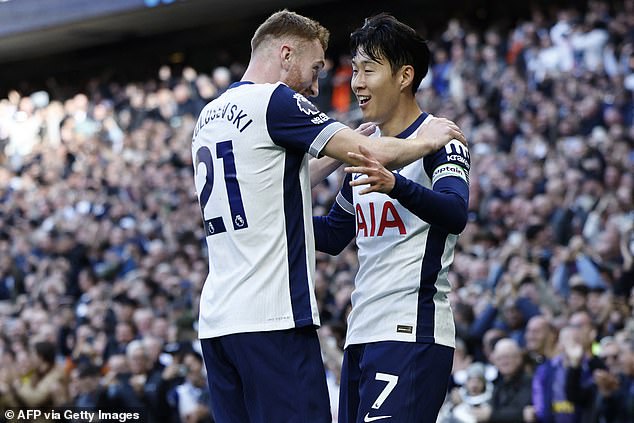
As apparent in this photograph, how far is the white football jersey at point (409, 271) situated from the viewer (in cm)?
488

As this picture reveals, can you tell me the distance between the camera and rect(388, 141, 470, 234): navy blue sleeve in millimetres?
4566

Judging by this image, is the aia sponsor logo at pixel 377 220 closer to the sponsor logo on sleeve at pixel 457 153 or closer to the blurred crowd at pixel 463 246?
the sponsor logo on sleeve at pixel 457 153

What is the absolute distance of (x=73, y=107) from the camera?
82.3 feet

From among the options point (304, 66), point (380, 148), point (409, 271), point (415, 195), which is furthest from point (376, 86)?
point (409, 271)

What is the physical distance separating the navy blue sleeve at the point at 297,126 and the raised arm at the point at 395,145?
0.04 m

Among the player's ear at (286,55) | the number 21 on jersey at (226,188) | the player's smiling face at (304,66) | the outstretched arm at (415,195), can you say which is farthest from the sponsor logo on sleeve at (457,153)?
the number 21 on jersey at (226,188)

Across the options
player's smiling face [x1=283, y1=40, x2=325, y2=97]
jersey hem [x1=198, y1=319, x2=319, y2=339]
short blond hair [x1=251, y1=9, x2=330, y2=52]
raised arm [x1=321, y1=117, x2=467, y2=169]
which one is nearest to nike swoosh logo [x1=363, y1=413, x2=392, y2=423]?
jersey hem [x1=198, y1=319, x2=319, y2=339]

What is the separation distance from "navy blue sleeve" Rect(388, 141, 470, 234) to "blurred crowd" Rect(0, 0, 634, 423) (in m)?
4.26

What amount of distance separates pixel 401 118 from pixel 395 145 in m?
0.44

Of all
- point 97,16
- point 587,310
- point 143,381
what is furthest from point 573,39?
point 97,16

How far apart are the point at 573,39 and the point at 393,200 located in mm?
12146

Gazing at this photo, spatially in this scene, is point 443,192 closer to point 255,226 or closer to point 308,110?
point 308,110

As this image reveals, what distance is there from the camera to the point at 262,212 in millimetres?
4598

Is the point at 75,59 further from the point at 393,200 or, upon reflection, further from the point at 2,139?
the point at 393,200
